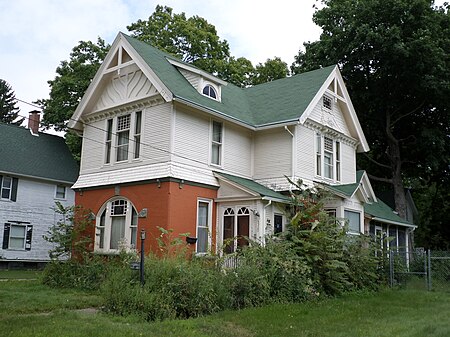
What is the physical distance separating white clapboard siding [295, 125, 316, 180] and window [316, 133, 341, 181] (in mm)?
675

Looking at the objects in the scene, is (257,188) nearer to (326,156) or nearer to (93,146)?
(326,156)

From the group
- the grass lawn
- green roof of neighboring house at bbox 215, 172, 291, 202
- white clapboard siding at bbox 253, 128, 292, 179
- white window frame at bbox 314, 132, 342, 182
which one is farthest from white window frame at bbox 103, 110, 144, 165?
white window frame at bbox 314, 132, 342, 182

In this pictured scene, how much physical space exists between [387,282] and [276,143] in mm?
6743

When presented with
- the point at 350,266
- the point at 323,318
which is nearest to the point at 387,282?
the point at 350,266

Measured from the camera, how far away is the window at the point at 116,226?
1789 cm

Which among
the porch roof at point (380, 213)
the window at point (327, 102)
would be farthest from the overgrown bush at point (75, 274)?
the porch roof at point (380, 213)

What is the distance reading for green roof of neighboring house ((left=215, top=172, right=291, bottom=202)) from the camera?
17703mm

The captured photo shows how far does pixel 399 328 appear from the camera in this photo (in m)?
10.4

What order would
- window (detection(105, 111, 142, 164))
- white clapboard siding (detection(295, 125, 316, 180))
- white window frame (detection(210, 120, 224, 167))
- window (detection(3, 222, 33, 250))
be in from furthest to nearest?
window (detection(3, 222, 33, 250))
white clapboard siding (detection(295, 125, 316, 180))
white window frame (detection(210, 120, 224, 167))
window (detection(105, 111, 142, 164))

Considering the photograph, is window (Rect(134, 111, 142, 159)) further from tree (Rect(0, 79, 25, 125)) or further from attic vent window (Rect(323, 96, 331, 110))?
tree (Rect(0, 79, 25, 125))

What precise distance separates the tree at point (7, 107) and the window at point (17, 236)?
33.6 metres

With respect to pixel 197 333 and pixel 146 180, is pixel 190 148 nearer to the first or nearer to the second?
pixel 146 180

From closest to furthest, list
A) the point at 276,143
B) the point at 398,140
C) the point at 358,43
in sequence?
the point at 276,143
the point at 358,43
the point at 398,140

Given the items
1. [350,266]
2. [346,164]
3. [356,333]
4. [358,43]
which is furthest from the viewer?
[358,43]
